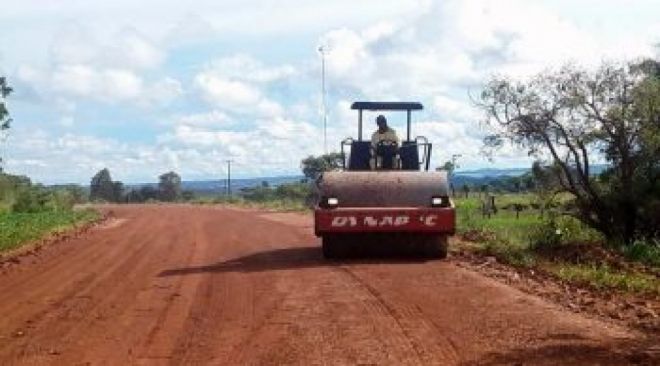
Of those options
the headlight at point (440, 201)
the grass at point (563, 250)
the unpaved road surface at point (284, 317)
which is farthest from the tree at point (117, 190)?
the headlight at point (440, 201)

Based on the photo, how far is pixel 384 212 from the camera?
1596 centimetres

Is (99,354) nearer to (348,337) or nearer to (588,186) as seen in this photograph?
(348,337)

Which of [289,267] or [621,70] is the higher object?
[621,70]

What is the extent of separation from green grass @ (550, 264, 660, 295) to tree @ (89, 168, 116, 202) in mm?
95075

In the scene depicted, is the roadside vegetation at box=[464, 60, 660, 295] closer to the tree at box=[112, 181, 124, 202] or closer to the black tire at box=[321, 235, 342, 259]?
the black tire at box=[321, 235, 342, 259]

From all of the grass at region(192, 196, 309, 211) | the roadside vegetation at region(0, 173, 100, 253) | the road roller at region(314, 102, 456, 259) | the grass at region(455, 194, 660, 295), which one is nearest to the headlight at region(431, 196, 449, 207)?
the road roller at region(314, 102, 456, 259)

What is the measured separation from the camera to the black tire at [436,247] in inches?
656

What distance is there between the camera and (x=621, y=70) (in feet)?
69.5

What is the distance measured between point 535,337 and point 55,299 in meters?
6.54

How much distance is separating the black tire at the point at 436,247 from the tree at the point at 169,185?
304ft

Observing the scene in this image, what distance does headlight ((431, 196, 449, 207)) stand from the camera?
52.9 feet

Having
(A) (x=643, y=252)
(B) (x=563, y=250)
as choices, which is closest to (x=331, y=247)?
(B) (x=563, y=250)

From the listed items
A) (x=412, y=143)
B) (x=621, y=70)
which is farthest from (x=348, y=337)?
(x=621, y=70)

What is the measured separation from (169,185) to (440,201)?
3800 inches
